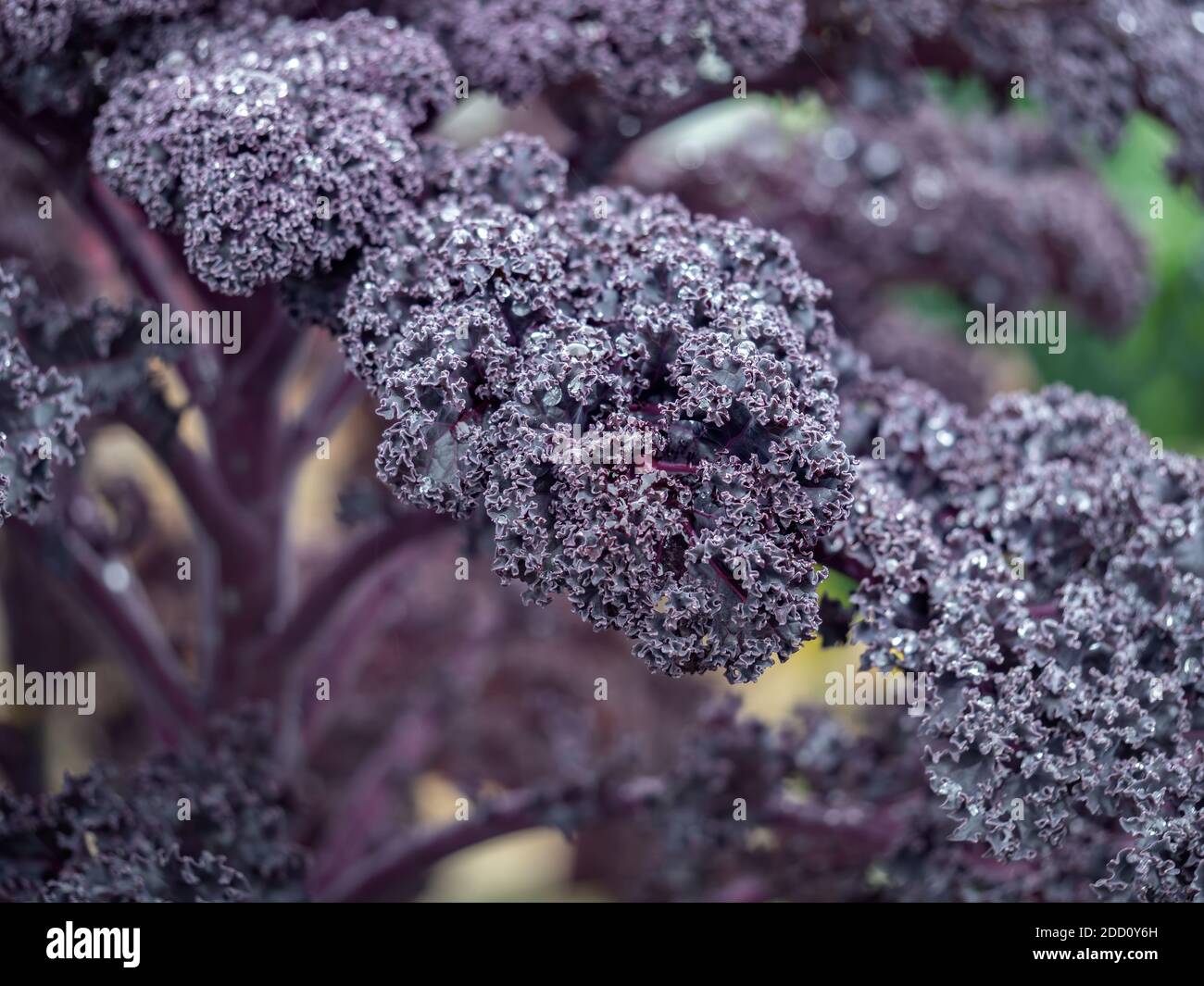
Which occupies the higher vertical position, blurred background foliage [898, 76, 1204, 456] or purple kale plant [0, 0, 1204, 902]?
blurred background foliage [898, 76, 1204, 456]

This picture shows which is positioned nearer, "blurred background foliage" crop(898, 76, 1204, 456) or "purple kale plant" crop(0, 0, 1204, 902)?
"purple kale plant" crop(0, 0, 1204, 902)

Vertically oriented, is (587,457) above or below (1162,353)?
below

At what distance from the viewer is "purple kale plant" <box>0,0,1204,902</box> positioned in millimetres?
1098

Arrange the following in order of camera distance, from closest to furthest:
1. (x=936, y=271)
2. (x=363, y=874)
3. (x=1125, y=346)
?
(x=363, y=874)
(x=936, y=271)
(x=1125, y=346)

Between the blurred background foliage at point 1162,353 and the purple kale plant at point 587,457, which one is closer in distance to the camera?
the purple kale plant at point 587,457

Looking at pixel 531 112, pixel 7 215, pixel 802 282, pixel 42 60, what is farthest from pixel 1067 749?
pixel 531 112

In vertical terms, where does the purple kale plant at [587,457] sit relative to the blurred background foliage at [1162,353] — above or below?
below

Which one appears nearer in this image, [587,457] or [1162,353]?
[587,457]

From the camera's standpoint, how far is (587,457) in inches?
42.2

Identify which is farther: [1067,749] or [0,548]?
[0,548]

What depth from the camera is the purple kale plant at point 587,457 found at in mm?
1098

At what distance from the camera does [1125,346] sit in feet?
12.6

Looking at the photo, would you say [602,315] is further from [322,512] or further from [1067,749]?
[322,512]
